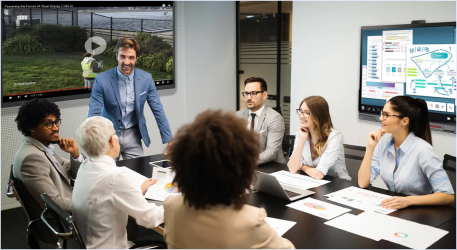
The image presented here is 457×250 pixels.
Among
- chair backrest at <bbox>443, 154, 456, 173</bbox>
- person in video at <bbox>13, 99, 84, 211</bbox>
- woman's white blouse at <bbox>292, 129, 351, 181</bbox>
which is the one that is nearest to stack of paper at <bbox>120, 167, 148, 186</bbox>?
person in video at <bbox>13, 99, 84, 211</bbox>

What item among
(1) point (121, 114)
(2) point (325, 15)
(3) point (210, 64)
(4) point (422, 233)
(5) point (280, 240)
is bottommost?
(4) point (422, 233)

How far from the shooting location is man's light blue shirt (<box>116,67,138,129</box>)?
4117mm

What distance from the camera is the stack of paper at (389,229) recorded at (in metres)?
1.95

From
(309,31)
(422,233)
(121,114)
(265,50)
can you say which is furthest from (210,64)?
(422,233)

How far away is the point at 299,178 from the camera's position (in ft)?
9.78

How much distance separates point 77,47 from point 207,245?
13.5 ft

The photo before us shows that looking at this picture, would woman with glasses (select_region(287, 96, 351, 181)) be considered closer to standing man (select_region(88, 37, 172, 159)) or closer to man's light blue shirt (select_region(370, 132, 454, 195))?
man's light blue shirt (select_region(370, 132, 454, 195))

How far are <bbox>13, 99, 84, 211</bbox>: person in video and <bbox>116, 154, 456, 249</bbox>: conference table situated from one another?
62 cm

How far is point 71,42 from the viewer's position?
4992mm

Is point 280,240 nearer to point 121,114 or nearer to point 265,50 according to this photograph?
point 121,114

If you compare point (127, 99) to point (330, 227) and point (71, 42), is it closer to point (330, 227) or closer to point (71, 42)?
point (71, 42)

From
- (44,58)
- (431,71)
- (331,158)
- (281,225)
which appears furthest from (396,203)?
(44,58)

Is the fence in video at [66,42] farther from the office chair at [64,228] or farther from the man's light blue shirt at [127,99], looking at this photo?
the office chair at [64,228]

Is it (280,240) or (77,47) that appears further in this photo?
(77,47)
